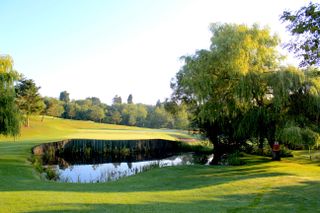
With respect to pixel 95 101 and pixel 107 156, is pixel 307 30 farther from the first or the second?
pixel 95 101

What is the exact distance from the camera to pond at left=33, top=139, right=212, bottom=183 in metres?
Result: 22.1

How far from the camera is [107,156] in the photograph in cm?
2919

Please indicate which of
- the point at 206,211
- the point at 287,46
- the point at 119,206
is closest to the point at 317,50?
the point at 287,46

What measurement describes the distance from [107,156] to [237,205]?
890 inches

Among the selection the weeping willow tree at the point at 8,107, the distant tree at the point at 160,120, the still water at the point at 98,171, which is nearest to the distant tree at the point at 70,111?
the distant tree at the point at 160,120

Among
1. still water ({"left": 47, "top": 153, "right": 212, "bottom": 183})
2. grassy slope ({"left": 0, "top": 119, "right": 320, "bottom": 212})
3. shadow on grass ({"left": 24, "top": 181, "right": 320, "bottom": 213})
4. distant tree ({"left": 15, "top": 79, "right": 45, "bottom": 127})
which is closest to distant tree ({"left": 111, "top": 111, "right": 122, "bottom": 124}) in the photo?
distant tree ({"left": 15, "top": 79, "right": 45, "bottom": 127})

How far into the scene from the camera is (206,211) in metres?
7.00

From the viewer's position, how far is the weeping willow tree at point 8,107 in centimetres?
1739

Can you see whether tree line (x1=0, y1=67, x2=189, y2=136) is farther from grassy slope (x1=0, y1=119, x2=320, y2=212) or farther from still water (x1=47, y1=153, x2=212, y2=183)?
grassy slope (x1=0, y1=119, x2=320, y2=212)

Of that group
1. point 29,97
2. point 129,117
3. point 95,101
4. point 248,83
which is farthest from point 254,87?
point 95,101

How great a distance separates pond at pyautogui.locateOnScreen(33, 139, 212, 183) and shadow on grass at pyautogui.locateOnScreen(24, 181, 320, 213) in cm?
1213

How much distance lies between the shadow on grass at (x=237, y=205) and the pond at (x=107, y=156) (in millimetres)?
12135

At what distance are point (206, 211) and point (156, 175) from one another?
7.65m

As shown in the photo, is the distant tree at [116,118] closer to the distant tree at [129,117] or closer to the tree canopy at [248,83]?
the distant tree at [129,117]
